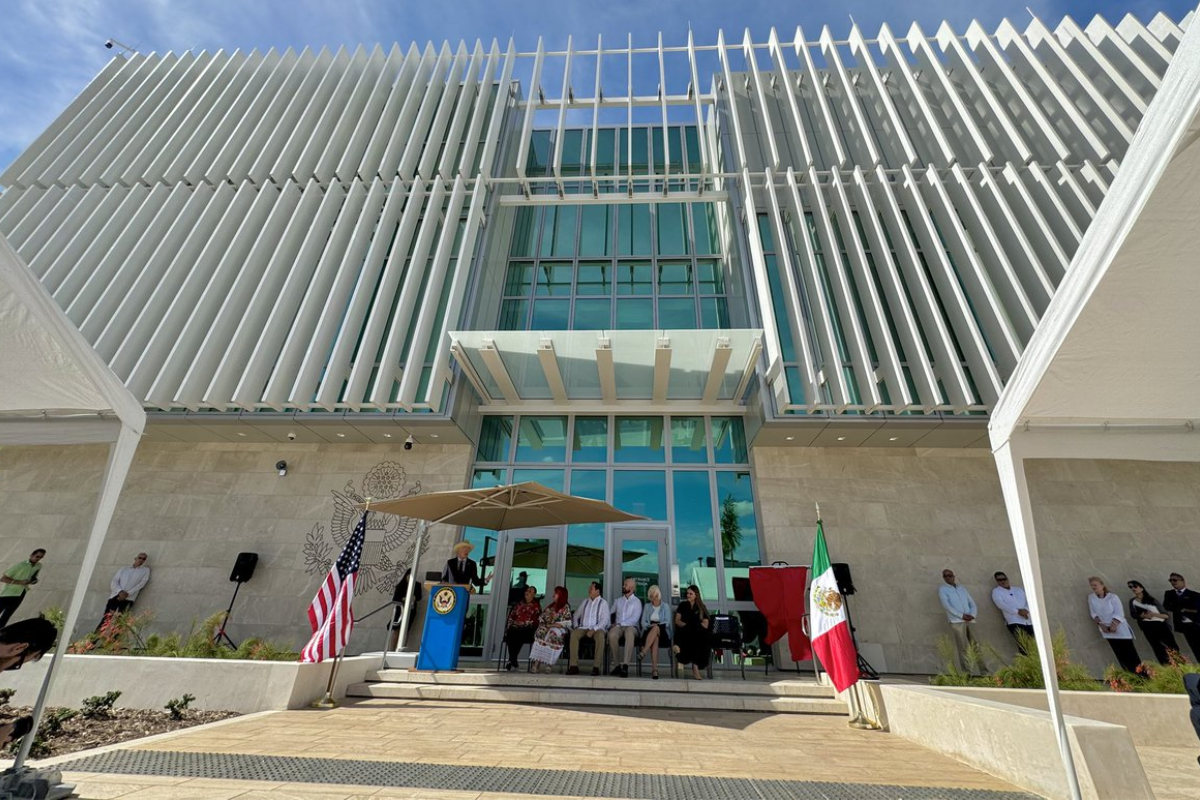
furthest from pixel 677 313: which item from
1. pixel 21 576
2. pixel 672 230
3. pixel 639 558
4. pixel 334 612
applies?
pixel 21 576

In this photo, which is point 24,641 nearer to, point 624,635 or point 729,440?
point 624,635

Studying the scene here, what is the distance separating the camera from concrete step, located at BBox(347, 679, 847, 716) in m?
6.34

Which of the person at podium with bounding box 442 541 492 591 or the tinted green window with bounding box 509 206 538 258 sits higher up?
the tinted green window with bounding box 509 206 538 258

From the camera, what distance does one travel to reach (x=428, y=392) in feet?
32.4

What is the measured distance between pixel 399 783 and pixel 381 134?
49.6 feet

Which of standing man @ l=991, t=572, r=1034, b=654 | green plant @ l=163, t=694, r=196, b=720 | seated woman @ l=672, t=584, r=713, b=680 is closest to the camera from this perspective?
green plant @ l=163, t=694, r=196, b=720

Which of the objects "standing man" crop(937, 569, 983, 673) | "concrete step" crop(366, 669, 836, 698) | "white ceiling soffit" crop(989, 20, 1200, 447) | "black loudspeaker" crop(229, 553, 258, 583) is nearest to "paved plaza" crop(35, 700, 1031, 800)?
"concrete step" crop(366, 669, 836, 698)

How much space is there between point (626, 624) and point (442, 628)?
2.80m

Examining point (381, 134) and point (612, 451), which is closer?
point (612, 451)

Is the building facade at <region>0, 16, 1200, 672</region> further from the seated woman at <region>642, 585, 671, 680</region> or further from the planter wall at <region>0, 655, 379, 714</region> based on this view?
the planter wall at <region>0, 655, 379, 714</region>

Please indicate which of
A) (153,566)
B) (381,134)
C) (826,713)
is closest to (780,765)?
(826,713)

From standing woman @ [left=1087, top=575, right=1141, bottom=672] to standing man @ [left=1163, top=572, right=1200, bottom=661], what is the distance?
0.66 metres

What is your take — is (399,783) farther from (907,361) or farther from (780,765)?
(907,361)

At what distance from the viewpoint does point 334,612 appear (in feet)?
19.7
